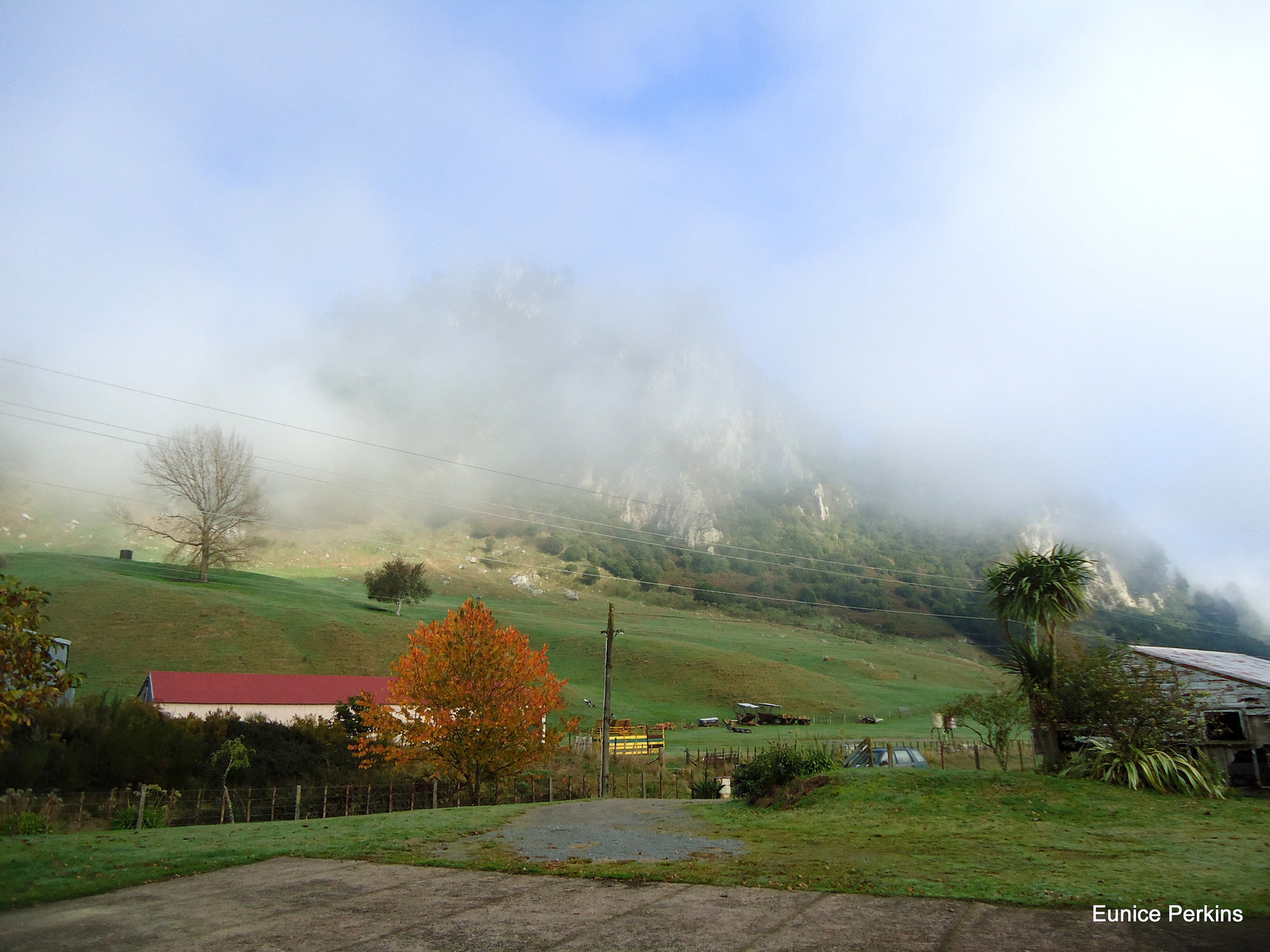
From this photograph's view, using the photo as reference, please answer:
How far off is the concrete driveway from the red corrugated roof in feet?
149

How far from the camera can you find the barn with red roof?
168ft

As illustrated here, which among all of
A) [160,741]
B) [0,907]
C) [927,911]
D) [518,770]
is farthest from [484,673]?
[927,911]

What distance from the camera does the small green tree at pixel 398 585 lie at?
403 ft

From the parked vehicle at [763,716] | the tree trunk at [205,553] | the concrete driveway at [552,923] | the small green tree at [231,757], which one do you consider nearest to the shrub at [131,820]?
the small green tree at [231,757]

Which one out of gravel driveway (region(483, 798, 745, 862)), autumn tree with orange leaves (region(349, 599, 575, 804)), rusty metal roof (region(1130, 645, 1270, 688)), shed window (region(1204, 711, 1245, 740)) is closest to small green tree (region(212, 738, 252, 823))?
autumn tree with orange leaves (region(349, 599, 575, 804))

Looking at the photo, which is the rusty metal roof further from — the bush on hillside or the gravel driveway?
the gravel driveway

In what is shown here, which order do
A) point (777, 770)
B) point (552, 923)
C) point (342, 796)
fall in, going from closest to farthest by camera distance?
point (552, 923) < point (777, 770) < point (342, 796)

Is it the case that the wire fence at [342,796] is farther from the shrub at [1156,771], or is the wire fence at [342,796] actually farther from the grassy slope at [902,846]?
the grassy slope at [902,846]

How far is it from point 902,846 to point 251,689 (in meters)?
54.6

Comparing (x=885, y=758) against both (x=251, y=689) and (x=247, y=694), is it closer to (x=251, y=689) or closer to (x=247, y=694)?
(x=247, y=694)

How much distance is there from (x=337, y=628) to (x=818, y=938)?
9457 centimetres

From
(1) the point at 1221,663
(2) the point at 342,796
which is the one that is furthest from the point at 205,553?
(1) the point at 1221,663

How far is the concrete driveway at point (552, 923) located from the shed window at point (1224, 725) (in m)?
19.4

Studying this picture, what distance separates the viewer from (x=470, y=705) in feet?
102
